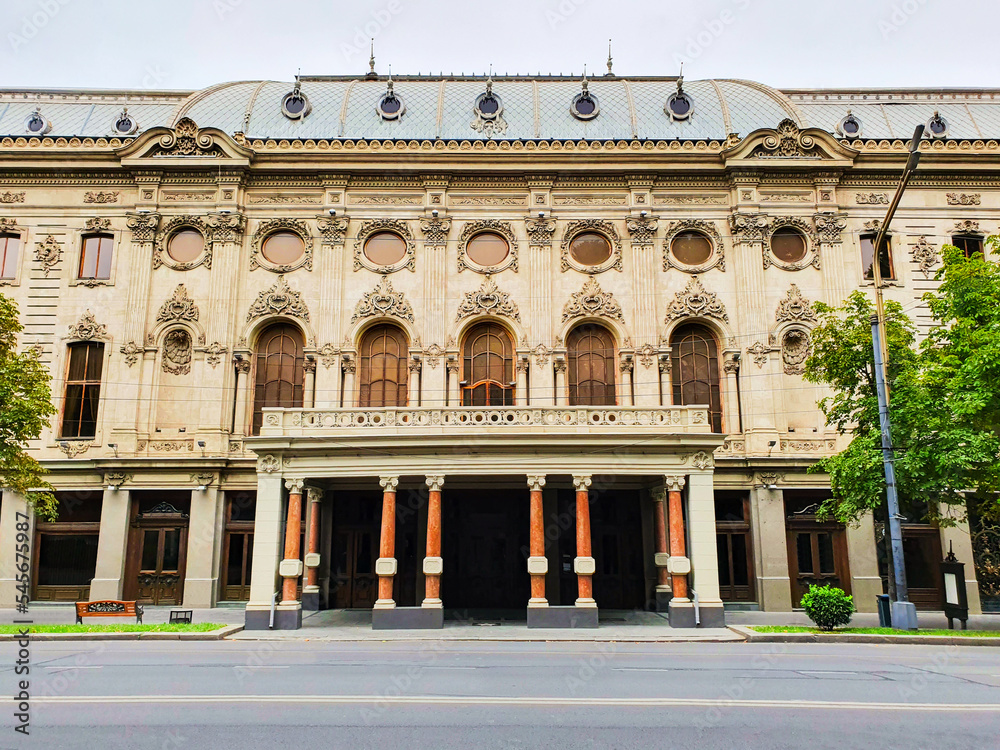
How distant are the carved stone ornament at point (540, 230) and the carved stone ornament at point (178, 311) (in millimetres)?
13539

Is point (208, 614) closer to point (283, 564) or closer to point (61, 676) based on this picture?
point (283, 564)

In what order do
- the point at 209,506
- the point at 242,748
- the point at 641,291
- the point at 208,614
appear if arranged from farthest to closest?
the point at 641,291 → the point at 209,506 → the point at 208,614 → the point at 242,748

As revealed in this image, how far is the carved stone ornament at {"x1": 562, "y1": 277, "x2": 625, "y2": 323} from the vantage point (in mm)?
30438

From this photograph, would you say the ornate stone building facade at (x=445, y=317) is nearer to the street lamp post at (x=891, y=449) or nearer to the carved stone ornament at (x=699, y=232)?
the carved stone ornament at (x=699, y=232)

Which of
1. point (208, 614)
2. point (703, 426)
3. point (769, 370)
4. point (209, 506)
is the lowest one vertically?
point (208, 614)

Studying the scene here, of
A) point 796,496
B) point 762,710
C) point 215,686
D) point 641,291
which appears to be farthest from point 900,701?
point 641,291

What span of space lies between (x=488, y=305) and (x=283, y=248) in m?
8.70

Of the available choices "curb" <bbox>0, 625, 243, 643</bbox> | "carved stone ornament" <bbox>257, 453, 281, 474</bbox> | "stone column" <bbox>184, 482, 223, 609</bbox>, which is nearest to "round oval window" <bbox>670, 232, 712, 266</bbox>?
"carved stone ornament" <bbox>257, 453, 281, 474</bbox>

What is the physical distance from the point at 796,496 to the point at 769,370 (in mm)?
4866

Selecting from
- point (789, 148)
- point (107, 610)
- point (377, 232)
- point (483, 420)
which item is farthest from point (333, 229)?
point (789, 148)

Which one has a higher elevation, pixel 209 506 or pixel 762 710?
pixel 209 506

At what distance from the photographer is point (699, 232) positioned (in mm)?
31453

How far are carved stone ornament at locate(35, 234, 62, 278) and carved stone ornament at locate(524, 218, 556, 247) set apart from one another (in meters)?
18.8

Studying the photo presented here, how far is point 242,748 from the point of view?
8234mm
